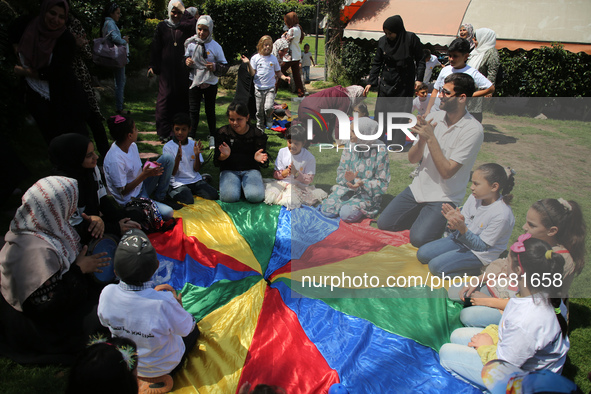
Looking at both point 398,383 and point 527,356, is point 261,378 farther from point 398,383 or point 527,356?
point 527,356

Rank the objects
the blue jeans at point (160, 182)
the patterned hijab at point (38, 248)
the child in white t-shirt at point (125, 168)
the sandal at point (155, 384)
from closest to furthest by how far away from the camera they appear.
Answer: the sandal at point (155, 384)
the patterned hijab at point (38, 248)
the child in white t-shirt at point (125, 168)
the blue jeans at point (160, 182)

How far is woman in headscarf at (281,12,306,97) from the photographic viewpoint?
30.5ft

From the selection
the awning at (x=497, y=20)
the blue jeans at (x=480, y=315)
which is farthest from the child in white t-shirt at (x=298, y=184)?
the awning at (x=497, y=20)

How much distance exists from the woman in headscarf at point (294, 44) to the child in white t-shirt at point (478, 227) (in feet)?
24.1

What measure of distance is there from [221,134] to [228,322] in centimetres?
251

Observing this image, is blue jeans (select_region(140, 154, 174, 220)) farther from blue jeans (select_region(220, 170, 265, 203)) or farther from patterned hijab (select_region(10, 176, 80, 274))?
patterned hijab (select_region(10, 176, 80, 274))

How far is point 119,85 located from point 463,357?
681 centimetres

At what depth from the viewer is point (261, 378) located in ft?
8.54

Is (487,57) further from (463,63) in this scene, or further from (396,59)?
(463,63)

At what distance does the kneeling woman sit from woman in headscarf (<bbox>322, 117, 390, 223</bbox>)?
1122 mm

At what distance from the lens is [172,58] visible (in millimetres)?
6113

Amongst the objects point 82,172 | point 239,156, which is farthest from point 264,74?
point 82,172

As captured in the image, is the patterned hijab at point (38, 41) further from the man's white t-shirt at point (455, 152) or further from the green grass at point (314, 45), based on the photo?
the green grass at point (314, 45)

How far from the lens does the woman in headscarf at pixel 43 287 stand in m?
2.54
